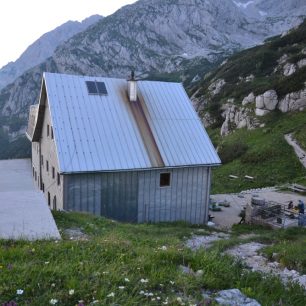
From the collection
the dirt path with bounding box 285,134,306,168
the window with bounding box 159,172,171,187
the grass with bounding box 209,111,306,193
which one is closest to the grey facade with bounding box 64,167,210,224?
the window with bounding box 159,172,171,187

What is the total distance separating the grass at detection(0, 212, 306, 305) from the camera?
4.79 meters

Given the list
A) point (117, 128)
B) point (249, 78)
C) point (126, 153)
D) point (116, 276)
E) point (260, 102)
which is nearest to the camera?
point (116, 276)

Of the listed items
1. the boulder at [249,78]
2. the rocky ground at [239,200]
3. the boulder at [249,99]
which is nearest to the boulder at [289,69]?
the boulder at [249,99]

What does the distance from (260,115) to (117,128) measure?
32.1 meters

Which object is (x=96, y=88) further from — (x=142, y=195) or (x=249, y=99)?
(x=249, y=99)

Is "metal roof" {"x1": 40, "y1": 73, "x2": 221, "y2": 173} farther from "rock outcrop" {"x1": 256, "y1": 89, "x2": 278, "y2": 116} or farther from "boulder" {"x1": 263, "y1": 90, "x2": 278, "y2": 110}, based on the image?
"boulder" {"x1": 263, "y1": 90, "x2": 278, "y2": 110}

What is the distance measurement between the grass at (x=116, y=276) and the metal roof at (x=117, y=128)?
427 inches

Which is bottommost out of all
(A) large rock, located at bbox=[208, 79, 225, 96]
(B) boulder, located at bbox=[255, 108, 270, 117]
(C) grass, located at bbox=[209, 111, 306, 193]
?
(C) grass, located at bbox=[209, 111, 306, 193]

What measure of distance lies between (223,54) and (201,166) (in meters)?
187

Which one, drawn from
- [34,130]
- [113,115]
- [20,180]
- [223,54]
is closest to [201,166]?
[113,115]

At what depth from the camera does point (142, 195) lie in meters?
19.2

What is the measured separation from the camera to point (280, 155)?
36656 mm

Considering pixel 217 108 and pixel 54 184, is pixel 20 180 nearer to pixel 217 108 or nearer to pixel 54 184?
pixel 54 184

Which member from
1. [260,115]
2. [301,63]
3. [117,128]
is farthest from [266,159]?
[301,63]
